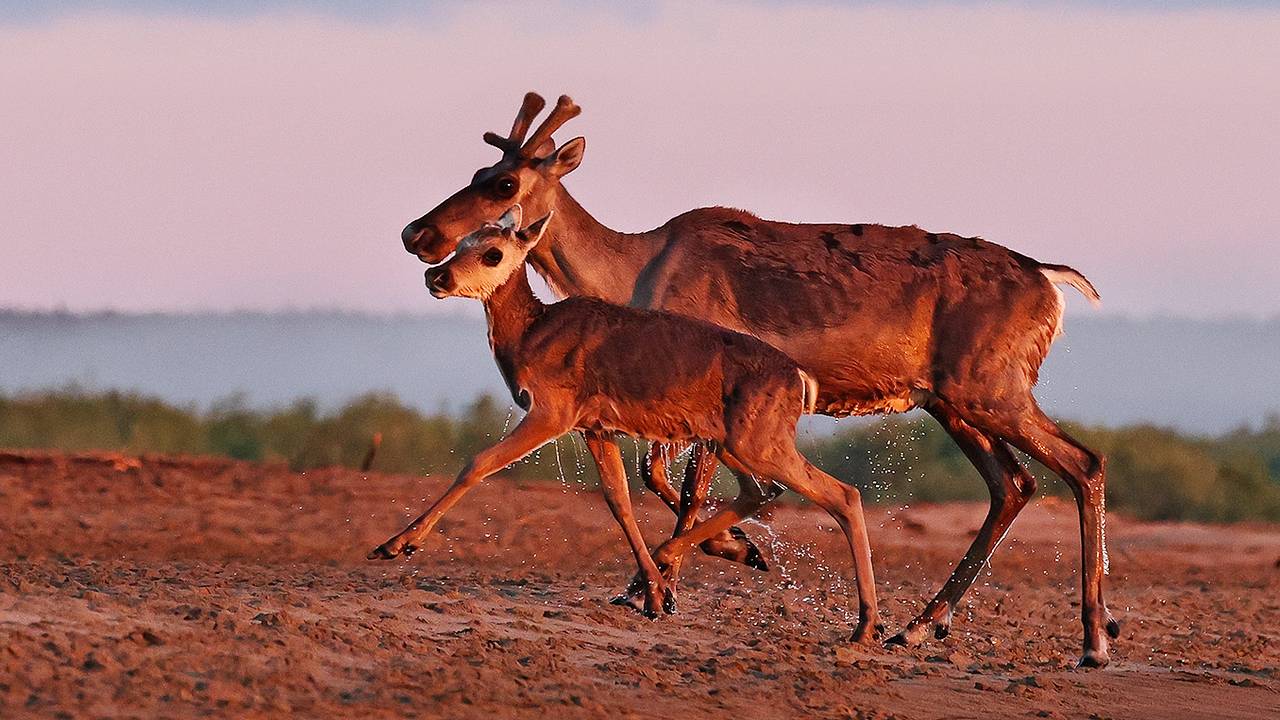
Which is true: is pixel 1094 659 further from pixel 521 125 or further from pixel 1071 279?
pixel 521 125

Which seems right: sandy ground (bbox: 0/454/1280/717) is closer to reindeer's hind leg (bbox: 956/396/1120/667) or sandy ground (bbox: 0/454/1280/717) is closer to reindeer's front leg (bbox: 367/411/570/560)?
reindeer's front leg (bbox: 367/411/570/560)

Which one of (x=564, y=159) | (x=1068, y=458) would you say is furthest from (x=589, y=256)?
(x=1068, y=458)

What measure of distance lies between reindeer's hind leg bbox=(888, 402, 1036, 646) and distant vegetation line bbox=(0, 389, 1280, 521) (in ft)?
33.5

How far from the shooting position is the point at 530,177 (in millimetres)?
13367

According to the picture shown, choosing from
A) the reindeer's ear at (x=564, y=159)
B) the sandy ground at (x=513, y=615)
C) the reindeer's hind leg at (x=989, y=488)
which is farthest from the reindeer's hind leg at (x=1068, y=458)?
the reindeer's ear at (x=564, y=159)

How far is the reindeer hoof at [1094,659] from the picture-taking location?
485 inches

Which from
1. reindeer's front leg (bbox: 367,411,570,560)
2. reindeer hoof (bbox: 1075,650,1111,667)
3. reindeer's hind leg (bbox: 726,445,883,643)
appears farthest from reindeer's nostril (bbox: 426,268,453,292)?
reindeer hoof (bbox: 1075,650,1111,667)

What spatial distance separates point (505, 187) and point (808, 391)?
7.94 ft

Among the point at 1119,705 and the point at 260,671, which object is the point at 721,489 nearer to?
the point at 1119,705

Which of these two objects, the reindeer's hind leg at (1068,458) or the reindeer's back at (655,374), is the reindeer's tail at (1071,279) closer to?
the reindeer's hind leg at (1068,458)

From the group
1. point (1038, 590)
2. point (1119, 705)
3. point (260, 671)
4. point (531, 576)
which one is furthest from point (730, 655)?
point (1038, 590)

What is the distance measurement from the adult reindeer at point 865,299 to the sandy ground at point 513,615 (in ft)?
3.48

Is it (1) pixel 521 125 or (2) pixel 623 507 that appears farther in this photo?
(1) pixel 521 125

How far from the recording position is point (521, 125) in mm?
13820
